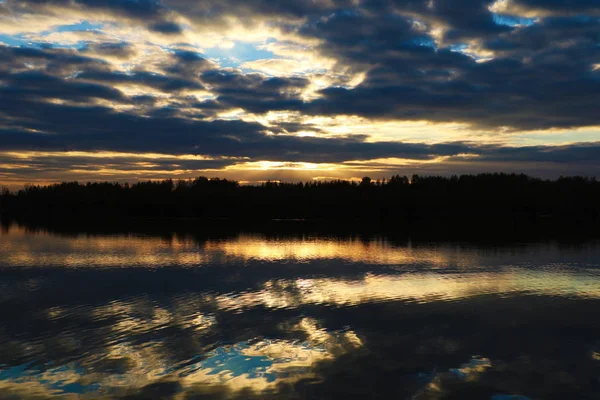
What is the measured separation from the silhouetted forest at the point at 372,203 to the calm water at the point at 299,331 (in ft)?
314

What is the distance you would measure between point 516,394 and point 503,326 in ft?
22.1

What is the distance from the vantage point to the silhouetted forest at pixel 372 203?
134375mm

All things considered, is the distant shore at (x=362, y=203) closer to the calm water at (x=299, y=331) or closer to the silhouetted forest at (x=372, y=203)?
the silhouetted forest at (x=372, y=203)

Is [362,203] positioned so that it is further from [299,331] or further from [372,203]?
[299,331]

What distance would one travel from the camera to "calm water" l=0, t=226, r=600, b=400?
1298cm

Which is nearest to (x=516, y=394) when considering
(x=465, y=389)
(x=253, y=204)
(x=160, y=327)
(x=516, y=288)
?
(x=465, y=389)

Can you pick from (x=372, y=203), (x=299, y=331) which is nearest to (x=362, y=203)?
(x=372, y=203)

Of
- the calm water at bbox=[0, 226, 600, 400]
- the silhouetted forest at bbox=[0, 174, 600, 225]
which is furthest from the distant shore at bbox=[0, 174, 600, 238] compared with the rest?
the calm water at bbox=[0, 226, 600, 400]

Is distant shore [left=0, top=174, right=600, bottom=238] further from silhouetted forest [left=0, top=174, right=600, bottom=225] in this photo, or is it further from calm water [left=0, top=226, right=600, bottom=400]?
calm water [left=0, top=226, right=600, bottom=400]

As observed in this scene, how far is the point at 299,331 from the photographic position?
1800cm

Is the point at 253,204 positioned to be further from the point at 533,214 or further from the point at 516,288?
the point at 516,288

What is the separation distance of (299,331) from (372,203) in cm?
12204

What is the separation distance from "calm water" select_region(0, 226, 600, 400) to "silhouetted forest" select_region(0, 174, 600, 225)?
95.6 m

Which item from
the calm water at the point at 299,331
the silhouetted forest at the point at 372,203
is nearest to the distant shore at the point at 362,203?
the silhouetted forest at the point at 372,203
